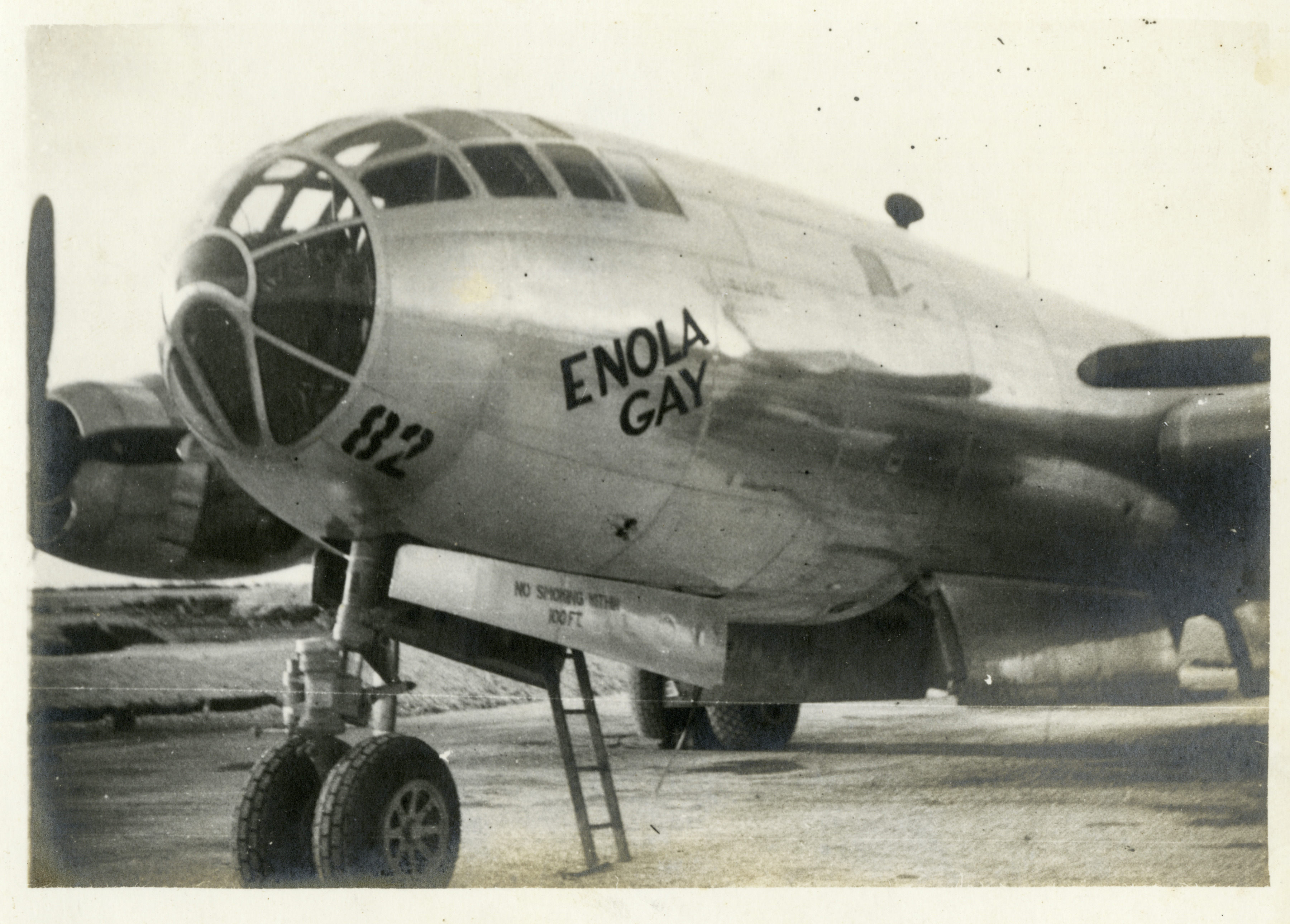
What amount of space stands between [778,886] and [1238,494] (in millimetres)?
3495

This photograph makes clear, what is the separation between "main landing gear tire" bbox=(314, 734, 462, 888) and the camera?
201 inches

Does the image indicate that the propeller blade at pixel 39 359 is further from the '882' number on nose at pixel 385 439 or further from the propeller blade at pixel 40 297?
the '882' number on nose at pixel 385 439

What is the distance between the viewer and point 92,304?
639cm

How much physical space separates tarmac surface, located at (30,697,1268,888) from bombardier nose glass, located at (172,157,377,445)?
213 centimetres

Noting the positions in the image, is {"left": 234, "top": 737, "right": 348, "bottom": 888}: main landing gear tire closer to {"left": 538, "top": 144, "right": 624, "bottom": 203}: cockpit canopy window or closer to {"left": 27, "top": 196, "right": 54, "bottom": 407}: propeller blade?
{"left": 27, "top": 196, "right": 54, "bottom": 407}: propeller blade

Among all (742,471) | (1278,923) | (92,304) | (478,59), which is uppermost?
(478,59)

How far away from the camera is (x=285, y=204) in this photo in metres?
4.89

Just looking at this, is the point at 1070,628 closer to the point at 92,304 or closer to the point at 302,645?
the point at 302,645

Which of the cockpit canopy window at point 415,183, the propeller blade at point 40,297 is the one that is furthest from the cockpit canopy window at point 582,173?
the propeller blade at point 40,297

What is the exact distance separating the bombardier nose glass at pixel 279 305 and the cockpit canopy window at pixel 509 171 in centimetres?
59

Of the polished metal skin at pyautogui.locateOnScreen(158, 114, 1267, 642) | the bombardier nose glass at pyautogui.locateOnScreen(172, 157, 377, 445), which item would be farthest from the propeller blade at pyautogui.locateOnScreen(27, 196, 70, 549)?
the bombardier nose glass at pyautogui.locateOnScreen(172, 157, 377, 445)

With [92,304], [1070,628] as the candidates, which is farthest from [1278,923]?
[92,304]

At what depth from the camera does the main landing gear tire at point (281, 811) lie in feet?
18.1

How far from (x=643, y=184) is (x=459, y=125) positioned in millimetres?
893
